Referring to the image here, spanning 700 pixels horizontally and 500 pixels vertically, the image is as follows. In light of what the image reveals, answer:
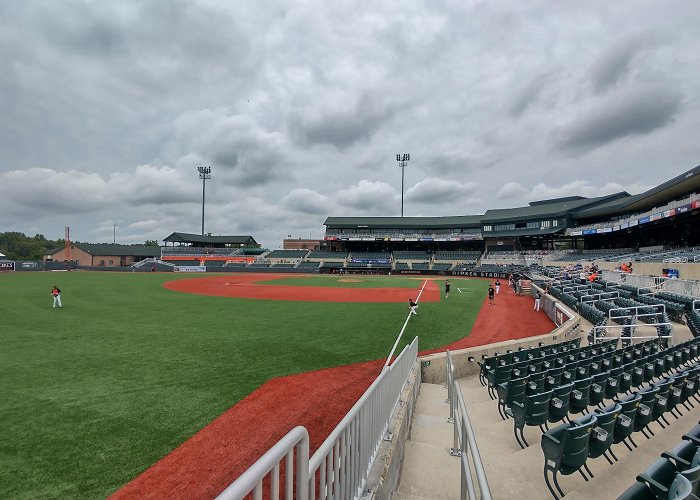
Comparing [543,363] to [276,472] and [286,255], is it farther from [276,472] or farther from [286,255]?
[286,255]

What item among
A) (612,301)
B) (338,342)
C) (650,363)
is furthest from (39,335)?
(612,301)

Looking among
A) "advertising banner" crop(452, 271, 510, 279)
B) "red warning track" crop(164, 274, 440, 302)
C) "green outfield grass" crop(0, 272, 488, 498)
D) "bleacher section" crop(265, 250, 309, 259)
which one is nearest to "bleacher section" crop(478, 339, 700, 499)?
"green outfield grass" crop(0, 272, 488, 498)

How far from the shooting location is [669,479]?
123 inches

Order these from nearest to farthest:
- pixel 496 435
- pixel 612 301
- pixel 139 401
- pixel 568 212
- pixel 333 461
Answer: pixel 333 461 → pixel 496 435 → pixel 139 401 → pixel 612 301 → pixel 568 212

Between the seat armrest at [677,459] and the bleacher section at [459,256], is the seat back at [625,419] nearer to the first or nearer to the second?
the seat armrest at [677,459]

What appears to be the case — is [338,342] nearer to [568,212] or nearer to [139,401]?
[139,401]

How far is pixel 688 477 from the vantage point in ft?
9.12

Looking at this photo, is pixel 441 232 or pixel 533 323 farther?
pixel 441 232

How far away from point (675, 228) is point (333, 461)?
57824mm

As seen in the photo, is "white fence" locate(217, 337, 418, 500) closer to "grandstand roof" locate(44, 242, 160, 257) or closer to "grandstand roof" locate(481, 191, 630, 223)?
"grandstand roof" locate(481, 191, 630, 223)

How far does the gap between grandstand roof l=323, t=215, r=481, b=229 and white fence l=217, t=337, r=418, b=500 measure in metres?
79.4

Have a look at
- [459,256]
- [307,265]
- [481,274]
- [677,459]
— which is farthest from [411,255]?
[677,459]

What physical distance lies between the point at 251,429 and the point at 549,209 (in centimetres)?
7586

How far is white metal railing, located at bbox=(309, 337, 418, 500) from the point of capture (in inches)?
104
